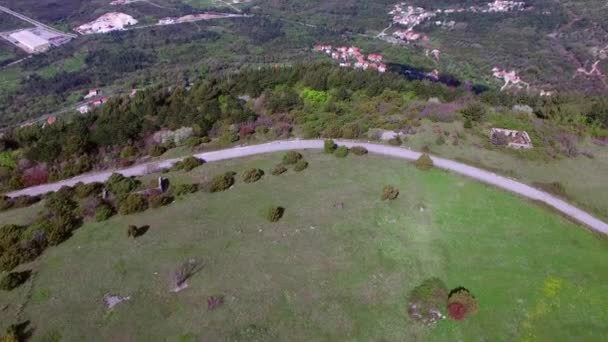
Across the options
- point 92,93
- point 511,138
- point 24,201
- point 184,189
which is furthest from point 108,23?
point 511,138

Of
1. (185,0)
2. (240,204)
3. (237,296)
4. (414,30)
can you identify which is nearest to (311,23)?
(414,30)

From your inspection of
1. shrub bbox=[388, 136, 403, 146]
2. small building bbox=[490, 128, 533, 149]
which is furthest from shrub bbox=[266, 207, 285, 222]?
small building bbox=[490, 128, 533, 149]

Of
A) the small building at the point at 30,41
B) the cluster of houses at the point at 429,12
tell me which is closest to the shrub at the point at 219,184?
the small building at the point at 30,41

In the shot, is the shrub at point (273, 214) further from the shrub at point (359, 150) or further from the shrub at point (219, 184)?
the shrub at point (359, 150)

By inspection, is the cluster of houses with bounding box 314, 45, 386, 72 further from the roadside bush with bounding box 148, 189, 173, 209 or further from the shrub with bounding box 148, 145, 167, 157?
the roadside bush with bounding box 148, 189, 173, 209

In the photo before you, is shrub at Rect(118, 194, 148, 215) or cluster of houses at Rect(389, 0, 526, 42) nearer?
shrub at Rect(118, 194, 148, 215)

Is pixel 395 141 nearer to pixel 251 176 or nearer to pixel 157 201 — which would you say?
pixel 251 176

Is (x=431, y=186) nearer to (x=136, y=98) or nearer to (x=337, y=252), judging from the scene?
(x=337, y=252)

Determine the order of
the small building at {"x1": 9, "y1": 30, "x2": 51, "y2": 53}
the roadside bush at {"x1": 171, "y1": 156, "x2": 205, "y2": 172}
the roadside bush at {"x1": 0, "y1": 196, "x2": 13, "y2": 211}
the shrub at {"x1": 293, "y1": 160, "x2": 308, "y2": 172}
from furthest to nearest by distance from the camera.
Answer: the small building at {"x1": 9, "y1": 30, "x2": 51, "y2": 53}
the roadside bush at {"x1": 171, "y1": 156, "x2": 205, "y2": 172}
the shrub at {"x1": 293, "y1": 160, "x2": 308, "y2": 172}
the roadside bush at {"x1": 0, "y1": 196, "x2": 13, "y2": 211}
